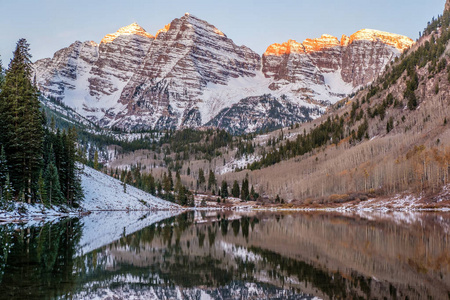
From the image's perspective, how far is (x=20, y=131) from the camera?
63.5 m

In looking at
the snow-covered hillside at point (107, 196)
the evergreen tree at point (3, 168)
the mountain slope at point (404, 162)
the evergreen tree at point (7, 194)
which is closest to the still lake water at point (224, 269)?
the evergreen tree at point (7, 194)

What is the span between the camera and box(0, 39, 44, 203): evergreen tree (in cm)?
6306

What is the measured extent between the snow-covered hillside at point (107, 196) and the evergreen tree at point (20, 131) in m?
28.3

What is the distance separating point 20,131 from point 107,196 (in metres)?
48.5

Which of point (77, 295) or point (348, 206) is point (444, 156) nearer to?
point (348, 206)

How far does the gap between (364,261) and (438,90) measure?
582 feet

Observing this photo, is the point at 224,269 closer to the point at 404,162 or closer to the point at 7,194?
the point at 7,194

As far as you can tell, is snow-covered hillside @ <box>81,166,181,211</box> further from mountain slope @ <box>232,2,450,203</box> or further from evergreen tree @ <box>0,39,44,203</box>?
mountain slope @ <box>232,2,450,203</box>

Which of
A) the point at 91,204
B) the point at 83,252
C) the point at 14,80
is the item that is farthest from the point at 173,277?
the point at 91,204

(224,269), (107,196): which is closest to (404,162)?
(107,196)

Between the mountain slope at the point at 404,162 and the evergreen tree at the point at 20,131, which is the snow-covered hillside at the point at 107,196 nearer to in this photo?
the evergreen tree at the point at 20,131

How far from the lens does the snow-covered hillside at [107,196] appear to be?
101 m

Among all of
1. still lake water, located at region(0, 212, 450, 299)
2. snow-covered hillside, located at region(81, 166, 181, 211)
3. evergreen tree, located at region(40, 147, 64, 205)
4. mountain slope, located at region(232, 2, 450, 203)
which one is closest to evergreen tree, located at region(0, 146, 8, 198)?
evergreen tree, located at region(40, 147, 64, 205)

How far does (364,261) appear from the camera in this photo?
87.9 feet
